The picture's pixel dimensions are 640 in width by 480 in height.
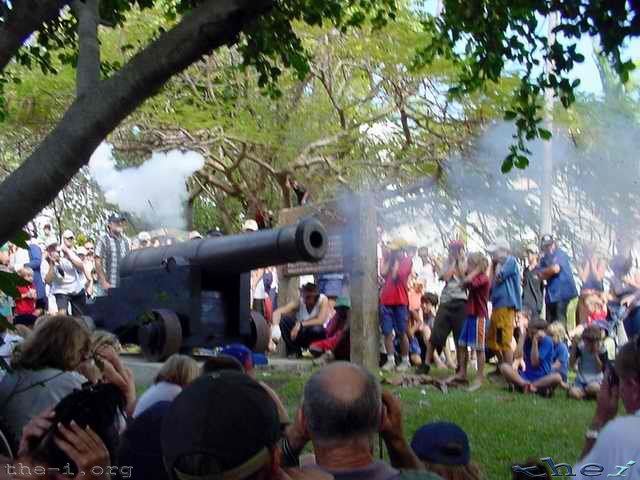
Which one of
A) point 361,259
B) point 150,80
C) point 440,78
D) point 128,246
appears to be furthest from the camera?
point 440,78

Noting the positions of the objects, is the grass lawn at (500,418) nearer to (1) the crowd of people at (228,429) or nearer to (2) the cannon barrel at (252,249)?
(2) the cannon barrel at (252,249)

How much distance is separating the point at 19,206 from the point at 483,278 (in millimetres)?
7745

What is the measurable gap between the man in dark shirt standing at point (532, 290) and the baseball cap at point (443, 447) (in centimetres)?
911

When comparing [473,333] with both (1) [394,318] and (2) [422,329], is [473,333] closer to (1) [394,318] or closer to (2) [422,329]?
(1) [394,318]

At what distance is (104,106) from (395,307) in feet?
29.0

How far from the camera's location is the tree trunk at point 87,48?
11.2 ft

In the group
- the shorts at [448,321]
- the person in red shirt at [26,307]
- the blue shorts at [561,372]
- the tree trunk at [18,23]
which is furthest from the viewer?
the shorts at [448,321]

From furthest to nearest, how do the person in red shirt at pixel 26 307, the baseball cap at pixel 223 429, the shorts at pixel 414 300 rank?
1. the shorts at pixel 414 300
2. the person in red shirt at pixel 26 307
3. the baseball cap at pixel 223 429

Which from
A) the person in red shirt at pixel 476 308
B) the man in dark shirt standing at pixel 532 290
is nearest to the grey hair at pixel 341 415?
the person in red shirt at pixel 476 308

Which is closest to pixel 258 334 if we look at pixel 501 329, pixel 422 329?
pixel 501 329

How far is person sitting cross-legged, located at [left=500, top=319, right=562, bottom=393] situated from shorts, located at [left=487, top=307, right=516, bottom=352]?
48cm

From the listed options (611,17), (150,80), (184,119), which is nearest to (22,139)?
(184,119)

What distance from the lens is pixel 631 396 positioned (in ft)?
11.6

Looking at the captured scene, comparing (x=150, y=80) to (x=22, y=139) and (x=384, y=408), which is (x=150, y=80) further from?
(x=22, y=139)
